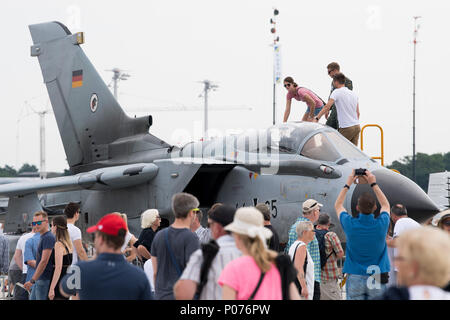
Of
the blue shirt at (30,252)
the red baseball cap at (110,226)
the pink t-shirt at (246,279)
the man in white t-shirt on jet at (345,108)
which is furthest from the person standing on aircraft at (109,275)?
the man in white t-shirt on jet at (345,108)

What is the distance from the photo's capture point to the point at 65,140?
16.8 metres

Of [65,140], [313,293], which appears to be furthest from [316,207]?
[65,140]

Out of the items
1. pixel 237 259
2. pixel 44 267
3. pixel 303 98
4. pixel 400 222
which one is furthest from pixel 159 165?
pixel 237 259

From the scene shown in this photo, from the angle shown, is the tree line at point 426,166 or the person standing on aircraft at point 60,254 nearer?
the person standing on aircraft at point 60,254

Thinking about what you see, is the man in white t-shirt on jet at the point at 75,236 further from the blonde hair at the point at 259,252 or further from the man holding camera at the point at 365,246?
the blonde hair at the point at 259,252

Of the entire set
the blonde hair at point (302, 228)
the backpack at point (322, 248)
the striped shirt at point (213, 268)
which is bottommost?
the backpack at point (322, 248)

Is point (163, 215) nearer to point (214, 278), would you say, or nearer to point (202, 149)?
point (202, 149)

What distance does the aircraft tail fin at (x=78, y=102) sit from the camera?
16.1 m

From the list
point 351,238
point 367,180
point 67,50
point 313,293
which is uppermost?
point 67,50

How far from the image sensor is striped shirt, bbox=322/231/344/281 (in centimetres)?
855

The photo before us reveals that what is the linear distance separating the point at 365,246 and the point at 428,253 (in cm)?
373

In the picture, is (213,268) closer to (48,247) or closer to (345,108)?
(48,247)

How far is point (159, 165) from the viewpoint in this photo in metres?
13.1
